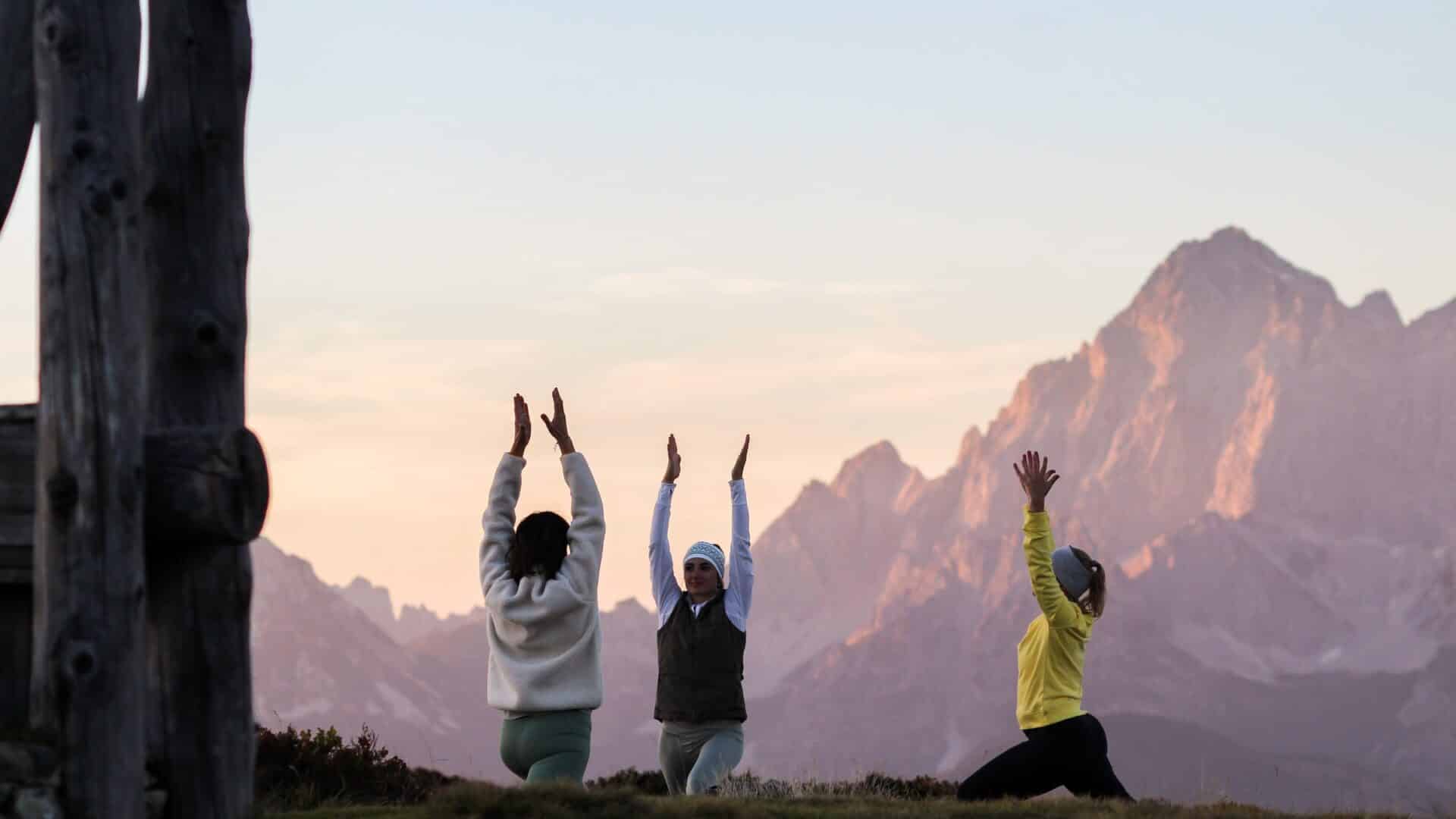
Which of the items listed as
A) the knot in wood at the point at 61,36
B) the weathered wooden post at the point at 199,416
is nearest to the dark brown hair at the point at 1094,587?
the weathered wooden post at the point at 199,416

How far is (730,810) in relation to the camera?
10680 mm

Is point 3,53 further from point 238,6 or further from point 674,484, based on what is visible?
point 674,484

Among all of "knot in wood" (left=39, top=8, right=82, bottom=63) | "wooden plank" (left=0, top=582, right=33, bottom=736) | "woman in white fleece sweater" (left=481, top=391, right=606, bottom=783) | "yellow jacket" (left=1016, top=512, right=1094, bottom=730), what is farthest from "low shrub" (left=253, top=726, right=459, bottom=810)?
"knot in wood" (left=39, top=8, right=82, bottom=63)

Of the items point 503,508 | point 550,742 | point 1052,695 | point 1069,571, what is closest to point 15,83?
point 503,508

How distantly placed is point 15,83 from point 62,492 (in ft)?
8.98

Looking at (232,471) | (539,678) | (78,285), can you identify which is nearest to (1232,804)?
(539,678)

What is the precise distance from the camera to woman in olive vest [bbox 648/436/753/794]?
44.6 ft

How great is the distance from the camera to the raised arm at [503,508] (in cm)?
1170

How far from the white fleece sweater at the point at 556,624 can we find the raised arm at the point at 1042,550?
3.22 meters

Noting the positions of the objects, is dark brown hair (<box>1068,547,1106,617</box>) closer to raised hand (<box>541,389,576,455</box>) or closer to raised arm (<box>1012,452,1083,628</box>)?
raised arm (<box>1012,452,1083,628</box>)

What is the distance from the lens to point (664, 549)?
46.0 ft

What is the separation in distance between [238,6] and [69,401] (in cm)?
235

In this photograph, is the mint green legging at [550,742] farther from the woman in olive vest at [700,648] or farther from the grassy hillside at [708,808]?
the woman in olive vest at [700,648]

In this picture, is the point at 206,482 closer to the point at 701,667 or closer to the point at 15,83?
the point at 15,83
